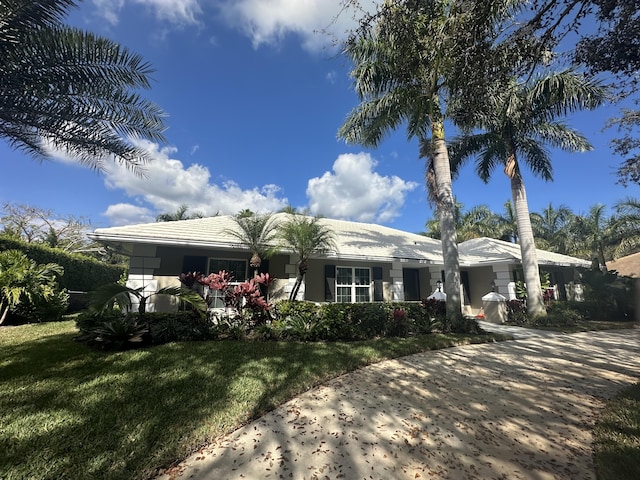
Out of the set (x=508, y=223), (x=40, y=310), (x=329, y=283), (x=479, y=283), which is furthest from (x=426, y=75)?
(x=508, y=223)

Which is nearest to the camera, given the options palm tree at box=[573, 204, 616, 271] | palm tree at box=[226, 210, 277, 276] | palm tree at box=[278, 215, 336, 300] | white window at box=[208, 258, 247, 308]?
palm tree at box=[226, 210, 277, 276]

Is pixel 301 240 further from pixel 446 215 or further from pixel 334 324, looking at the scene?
pixel 446 215

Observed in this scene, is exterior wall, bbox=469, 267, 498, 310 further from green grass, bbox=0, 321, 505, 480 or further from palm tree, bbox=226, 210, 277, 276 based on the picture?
palm tree, bbox=226, 210, 277, 276

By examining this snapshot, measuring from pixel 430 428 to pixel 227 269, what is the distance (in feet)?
30.8

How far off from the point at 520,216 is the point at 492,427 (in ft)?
43.8

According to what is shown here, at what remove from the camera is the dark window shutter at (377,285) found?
13.7 metres

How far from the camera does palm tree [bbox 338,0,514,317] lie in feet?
17.8

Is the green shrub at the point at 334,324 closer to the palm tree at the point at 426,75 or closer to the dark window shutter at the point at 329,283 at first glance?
the dark window shutter at the point at 329,283

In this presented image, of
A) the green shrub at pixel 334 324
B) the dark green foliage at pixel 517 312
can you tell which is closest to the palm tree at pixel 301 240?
the green shrub at pixel 334 324

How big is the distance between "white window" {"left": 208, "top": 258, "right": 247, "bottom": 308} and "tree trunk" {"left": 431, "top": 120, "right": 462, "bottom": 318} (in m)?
7.92

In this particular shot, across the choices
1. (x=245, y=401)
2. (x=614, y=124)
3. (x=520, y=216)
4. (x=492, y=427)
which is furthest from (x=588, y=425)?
(x=520, y=216)

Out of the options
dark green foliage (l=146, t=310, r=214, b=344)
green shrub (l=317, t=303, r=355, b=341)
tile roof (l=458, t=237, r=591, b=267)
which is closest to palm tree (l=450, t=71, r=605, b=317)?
tile roof (l=458, t=237, r=591, b=267)

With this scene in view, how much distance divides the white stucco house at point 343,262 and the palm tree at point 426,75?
3582 mm

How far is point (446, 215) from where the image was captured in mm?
11383
